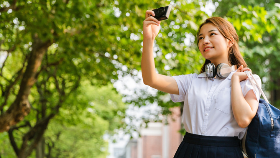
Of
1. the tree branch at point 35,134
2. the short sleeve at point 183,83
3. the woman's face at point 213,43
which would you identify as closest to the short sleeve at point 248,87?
the woman's face at point 213,43

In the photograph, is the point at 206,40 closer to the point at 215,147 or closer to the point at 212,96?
the point at 212,96

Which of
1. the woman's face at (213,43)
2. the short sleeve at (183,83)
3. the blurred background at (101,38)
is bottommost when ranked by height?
the short sleeve at (183,83)

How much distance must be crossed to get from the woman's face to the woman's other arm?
0.29 metres

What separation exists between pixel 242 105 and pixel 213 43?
0.52m

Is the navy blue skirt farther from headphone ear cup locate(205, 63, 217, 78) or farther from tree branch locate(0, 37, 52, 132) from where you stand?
tree branch locate(0, 37, 52, 132)

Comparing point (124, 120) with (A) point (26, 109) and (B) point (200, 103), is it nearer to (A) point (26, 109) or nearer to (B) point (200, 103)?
(A) point (26, 109)

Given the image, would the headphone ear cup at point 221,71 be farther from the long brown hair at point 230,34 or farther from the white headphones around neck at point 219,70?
the long brown hair at point 230,34

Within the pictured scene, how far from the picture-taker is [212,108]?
209 cm

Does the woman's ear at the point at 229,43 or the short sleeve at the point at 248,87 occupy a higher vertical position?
the woman's ear at the point at 229,43

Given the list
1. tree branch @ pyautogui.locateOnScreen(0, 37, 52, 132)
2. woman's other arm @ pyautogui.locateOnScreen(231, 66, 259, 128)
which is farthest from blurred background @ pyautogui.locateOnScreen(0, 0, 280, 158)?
woman's other arm @ pyautogui.locateOnScreen(231, 66, 259, 128)

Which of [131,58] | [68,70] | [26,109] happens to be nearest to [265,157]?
[131,58]

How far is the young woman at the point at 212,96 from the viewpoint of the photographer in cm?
204

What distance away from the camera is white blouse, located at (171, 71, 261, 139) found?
2.06m

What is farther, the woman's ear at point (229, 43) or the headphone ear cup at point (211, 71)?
the woman's ear at point (229, 43)
